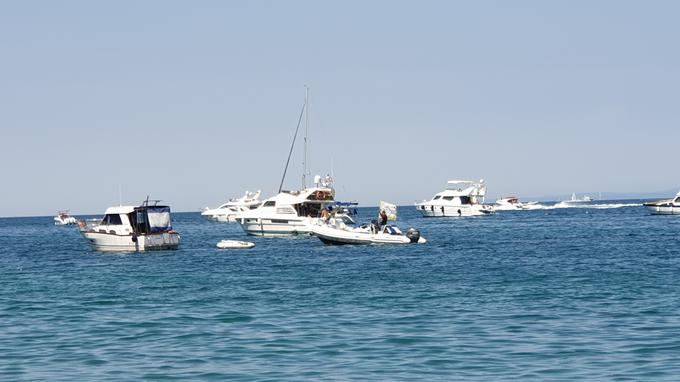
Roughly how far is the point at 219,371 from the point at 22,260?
1964 inches

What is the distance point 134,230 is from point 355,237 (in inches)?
625

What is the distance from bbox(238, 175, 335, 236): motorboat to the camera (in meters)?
90.8

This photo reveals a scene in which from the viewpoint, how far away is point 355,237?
71938 mm

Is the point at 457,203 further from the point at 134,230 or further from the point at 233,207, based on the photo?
the point at 134,230

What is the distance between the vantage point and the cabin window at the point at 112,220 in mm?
69688

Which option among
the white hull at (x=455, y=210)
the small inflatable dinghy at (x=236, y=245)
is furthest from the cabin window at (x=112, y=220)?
the white hull at (x=455, y=210)

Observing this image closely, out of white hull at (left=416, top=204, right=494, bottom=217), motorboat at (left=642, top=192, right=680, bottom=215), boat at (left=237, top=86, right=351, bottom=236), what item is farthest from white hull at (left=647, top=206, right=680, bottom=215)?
boat at (left=237, top=86, right=351, bottom=236)

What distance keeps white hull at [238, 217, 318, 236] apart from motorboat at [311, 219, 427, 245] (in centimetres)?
1281

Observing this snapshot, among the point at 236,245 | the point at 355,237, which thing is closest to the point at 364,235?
the point at 355,237

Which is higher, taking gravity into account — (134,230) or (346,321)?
(134,230)

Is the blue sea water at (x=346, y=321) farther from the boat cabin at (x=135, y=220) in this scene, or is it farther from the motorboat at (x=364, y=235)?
the motorboat at (x=364, y=235)

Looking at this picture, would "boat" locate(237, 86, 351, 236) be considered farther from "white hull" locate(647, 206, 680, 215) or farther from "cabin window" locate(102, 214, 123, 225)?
"white hull" locate(647, 206, 680, 215)

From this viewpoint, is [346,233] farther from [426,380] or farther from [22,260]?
[426,380]

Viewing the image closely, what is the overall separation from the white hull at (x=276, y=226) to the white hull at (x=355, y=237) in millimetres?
12967
